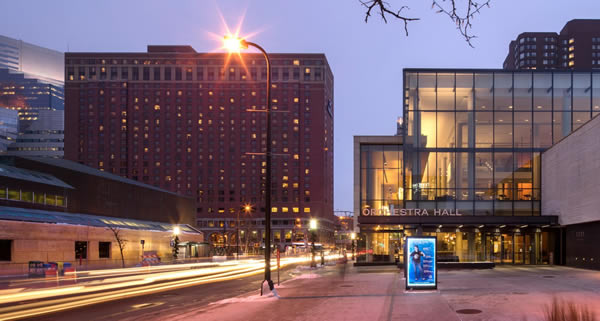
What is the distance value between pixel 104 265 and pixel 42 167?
13483 millimetres

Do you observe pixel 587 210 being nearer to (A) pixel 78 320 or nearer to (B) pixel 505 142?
(B) pixel 505 142

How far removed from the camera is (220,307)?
718 inches

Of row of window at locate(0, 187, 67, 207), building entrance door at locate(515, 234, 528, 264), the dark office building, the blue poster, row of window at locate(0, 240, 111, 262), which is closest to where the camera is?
the blue poster

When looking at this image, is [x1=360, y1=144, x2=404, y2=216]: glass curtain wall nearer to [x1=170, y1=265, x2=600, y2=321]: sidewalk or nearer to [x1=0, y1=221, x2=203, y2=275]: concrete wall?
[x1=0, y1=221, x2=203, y2=275]: concrete wall

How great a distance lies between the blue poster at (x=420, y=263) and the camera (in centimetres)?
2131

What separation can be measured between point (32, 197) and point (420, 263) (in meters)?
46.0

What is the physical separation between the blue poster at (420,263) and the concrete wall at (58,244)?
3411cm

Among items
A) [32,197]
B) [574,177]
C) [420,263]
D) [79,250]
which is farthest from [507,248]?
[32,197]

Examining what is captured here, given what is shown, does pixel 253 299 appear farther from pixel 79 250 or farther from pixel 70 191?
pixel 70 191

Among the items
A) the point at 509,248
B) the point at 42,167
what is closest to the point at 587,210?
the point at 509,248

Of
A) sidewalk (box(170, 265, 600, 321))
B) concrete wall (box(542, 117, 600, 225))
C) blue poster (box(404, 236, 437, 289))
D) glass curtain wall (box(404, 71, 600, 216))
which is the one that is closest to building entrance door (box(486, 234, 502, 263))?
glass curtain wall (box(404, 71, 600, 216))

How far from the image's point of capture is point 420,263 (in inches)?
845

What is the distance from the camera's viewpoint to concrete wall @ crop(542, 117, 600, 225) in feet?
112

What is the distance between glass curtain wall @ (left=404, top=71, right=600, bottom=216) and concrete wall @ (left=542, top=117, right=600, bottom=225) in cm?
220
